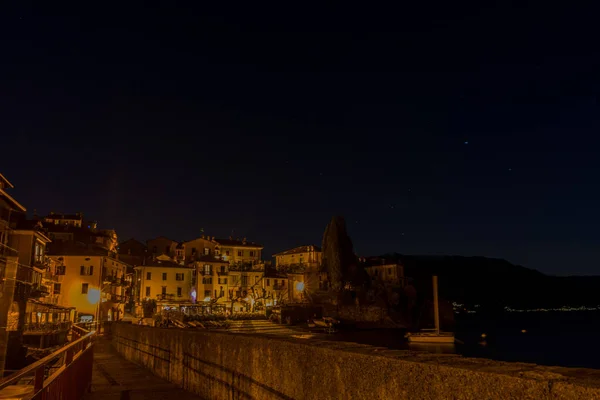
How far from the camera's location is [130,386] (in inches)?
647

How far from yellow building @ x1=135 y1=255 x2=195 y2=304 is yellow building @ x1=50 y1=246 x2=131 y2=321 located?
42.3 ft

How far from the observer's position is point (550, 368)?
4199mm

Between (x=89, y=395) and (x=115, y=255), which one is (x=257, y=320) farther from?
(x=89, y=395)

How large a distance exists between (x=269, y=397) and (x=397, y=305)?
11017cm

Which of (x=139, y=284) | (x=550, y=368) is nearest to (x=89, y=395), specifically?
(x=550, y=368)

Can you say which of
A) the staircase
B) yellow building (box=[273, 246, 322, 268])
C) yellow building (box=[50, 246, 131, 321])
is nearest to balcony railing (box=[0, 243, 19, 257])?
yellow building (box=[50, 246, 131, 321])

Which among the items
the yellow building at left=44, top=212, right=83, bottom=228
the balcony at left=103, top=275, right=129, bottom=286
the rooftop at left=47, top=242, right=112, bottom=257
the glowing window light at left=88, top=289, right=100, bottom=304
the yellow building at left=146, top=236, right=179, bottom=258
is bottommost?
the glowing window light at left=88, top=289, right=100, bottom=304

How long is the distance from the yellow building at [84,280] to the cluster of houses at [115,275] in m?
0.13

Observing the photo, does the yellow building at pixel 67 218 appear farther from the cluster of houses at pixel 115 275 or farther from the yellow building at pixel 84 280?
the yellow building at pixel 84 280

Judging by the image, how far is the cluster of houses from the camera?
4162 centimetres

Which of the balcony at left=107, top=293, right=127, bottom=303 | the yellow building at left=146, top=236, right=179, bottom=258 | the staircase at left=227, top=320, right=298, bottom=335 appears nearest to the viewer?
the balcony at left=107, top=293, right=127, bottom=303

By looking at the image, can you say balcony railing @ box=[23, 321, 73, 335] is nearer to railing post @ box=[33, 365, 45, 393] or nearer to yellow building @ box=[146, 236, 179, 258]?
railing post @ box=[33, 365, 45, 393]

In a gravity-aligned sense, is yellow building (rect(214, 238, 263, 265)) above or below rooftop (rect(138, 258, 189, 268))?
above

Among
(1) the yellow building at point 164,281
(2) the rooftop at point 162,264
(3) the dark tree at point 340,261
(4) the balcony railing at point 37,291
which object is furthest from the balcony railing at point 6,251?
(3) the dark tree at point 340,261
